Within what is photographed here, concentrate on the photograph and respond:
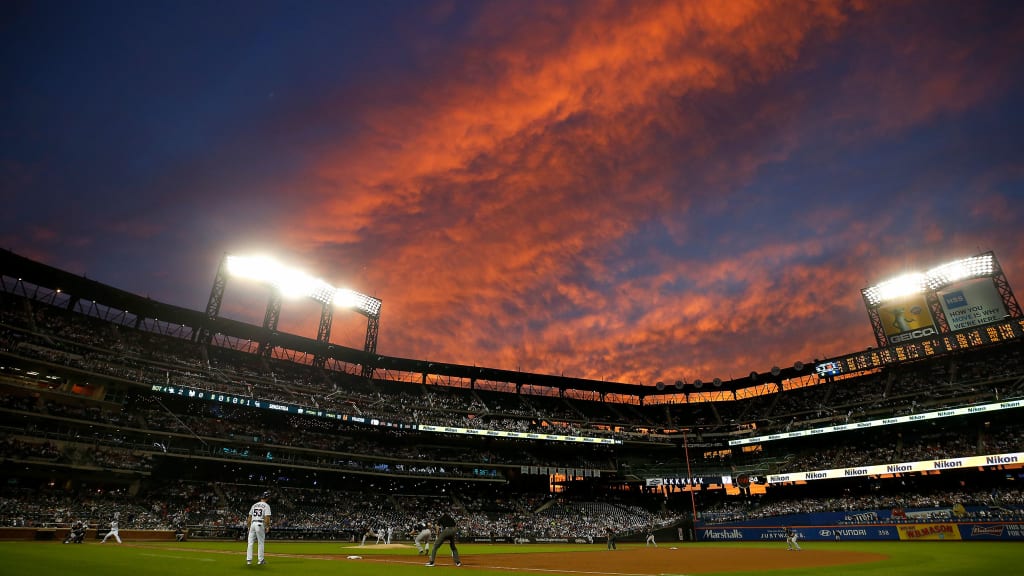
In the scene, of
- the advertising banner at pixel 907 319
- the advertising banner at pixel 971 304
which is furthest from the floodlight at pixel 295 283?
the advertising banner at pixel 971 304

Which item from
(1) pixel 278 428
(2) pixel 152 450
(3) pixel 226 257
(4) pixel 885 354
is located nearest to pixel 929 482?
(4) pixel 885 354

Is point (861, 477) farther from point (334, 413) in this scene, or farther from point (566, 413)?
point (334, 413)

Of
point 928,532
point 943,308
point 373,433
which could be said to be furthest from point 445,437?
point 943,308

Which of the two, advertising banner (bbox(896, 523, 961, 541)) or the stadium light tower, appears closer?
advertising banner (bbox(896, 523, 961, 541))

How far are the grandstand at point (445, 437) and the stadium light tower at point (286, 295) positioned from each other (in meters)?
1.01

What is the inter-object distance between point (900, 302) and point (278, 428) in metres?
72.1

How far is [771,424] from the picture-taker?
6881 centimetres

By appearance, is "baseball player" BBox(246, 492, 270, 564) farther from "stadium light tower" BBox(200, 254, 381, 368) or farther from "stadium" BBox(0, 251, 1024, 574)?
"stadium light tower" BBox(200, 254, 381, 368)

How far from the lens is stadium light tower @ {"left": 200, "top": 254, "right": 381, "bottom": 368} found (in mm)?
55906

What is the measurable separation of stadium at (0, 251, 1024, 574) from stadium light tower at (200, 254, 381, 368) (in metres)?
0.27

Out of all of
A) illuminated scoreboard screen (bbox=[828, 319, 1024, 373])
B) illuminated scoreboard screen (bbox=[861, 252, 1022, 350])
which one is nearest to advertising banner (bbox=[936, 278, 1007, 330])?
illuminated scoreboard screen (bbox=[861, 252, 1022, 350])

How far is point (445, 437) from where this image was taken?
6372 centimetres

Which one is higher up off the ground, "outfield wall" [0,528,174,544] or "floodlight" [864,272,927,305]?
"floodlight" [864,272,927,305]

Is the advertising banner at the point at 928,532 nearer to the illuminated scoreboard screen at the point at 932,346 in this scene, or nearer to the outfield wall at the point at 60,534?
the illuminated scoreboard screen at the point at 932,346
